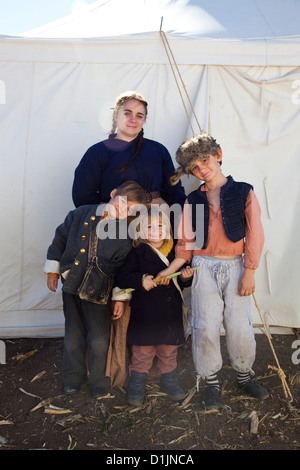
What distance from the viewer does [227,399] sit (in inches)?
93.2

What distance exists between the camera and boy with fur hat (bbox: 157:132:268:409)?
2207 millimetres

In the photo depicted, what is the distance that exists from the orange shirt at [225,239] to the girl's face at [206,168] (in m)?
0.08

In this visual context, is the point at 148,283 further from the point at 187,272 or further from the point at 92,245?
the point at 92,245

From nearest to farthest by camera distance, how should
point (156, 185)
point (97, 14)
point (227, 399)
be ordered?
point (227, 399) < point (156, 185) < point (97, 14)

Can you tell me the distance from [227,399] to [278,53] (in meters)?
2.05

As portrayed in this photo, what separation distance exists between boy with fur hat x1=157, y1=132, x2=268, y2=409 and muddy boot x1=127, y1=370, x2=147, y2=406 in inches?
11.8

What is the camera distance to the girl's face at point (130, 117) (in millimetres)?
2537

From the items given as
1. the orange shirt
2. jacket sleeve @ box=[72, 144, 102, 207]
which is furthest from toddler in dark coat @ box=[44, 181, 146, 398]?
the orange shirt

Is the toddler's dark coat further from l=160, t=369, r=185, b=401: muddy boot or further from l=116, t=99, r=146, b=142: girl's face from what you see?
l=116, t=99, r=146, b=142: girl's face

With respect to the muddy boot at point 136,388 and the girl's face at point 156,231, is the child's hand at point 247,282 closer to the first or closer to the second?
the girl's face at point 156,231

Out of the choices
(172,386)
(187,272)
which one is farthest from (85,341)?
(187,272)
